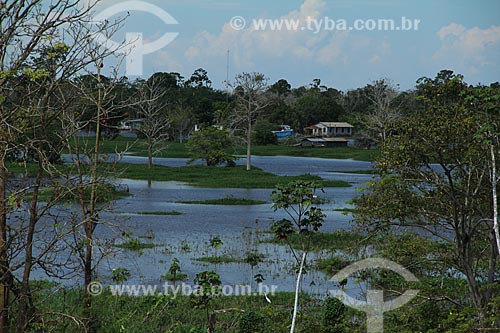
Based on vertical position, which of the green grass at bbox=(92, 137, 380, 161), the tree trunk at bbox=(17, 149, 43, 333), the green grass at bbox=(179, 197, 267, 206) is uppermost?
the tree trunk at bbox=(17, 149, 43, 333)

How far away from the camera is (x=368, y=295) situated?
12.4m

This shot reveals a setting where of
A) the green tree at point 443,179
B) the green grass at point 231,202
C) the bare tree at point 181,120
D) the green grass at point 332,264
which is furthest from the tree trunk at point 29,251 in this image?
the bare tree at point 181,120

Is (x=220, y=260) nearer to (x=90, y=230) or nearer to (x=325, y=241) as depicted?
(x=325, y=241)

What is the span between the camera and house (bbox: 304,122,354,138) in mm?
82062

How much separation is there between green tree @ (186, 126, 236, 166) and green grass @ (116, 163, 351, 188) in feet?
2.91

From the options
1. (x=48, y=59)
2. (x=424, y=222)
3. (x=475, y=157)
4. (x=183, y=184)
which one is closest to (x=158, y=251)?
(x=424, y=222)

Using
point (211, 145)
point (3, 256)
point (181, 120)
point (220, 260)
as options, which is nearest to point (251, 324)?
point (3, 256)

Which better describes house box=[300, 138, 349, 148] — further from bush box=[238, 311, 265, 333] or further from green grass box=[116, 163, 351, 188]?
bush box=[238, 311, 265, 333]

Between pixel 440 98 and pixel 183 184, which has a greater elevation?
pixel 440 98

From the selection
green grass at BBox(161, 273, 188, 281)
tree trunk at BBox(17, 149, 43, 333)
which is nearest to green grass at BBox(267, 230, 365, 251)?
green grass at BBox(161, 273, 188, 281)

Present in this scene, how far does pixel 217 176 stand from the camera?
39438 millimetres

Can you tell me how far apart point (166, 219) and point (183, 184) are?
13150 millimetres

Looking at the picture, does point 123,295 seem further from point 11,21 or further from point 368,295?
point 11,21

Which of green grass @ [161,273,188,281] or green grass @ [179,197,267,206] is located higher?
green grass @ [161,273,188,281]
